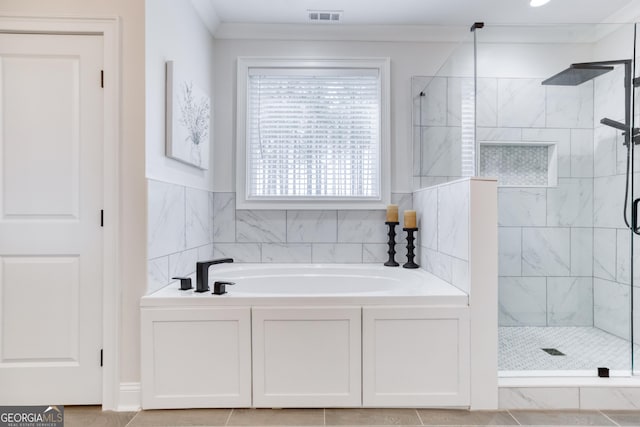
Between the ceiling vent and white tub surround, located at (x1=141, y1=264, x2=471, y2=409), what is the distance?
2.05 meters

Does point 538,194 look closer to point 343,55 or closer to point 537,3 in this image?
point 537,3

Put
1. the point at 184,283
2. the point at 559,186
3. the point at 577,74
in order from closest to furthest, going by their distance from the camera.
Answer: the point at 184,283 → the point at 577,74 → the point at 559,186

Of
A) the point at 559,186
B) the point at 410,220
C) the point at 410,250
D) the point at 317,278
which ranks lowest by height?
the point at 317,278

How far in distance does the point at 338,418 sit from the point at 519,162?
2.14m

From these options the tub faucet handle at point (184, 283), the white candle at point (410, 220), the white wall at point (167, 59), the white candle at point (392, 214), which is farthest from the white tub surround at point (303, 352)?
the white candle at point (392, 214)

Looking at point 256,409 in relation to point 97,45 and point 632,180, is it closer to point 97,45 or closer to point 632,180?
point 97,45

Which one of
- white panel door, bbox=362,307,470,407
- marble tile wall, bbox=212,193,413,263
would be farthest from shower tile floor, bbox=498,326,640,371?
marble tile wall, bbox=212,193,413,263

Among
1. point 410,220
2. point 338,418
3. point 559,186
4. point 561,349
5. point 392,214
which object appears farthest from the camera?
point 392,214

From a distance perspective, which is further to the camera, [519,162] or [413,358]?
[519,162]

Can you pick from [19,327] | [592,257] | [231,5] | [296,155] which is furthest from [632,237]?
[19,327]

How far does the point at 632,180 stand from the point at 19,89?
11.1 ft

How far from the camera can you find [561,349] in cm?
219

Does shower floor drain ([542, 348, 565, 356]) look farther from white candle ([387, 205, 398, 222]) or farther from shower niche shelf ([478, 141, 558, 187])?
white candle ([387, 205, 398, 222])

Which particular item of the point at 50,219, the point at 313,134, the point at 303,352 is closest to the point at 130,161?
the point at 50,219
